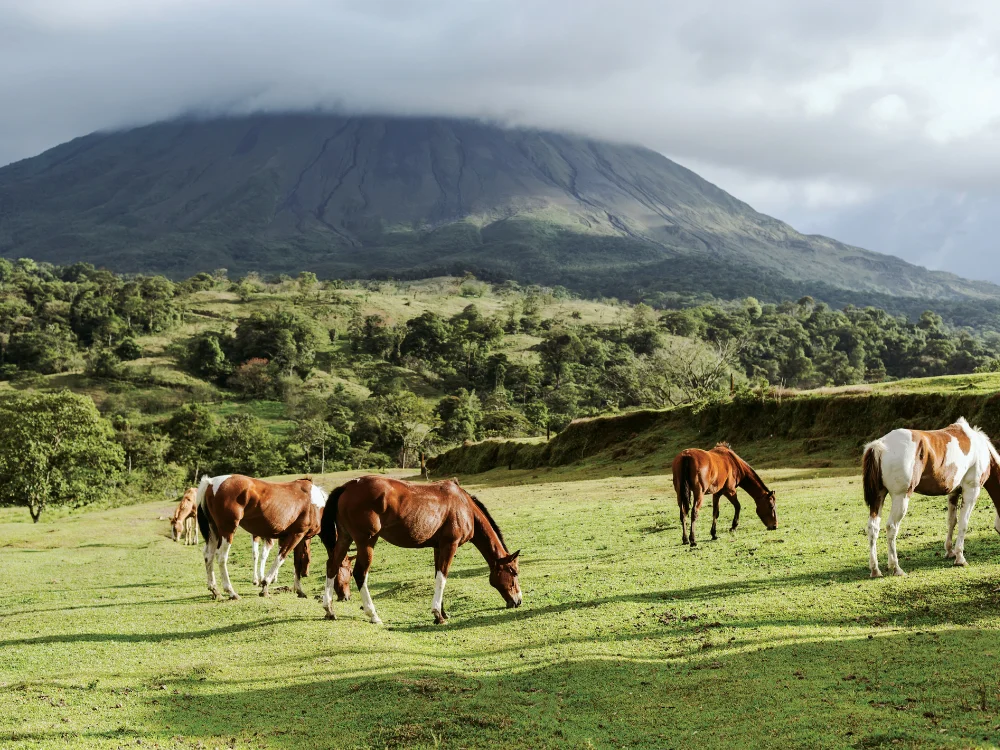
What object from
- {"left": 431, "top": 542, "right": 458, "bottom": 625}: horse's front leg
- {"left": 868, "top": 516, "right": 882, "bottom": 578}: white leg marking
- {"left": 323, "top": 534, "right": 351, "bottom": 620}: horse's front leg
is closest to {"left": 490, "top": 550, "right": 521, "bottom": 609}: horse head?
{"left": 431, "top": 542, "right": 458, "bottom": 625}: horse's front leg

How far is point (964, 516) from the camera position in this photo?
39.1ft

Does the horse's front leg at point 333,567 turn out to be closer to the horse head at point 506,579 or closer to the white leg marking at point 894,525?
the horse head at point 506,579

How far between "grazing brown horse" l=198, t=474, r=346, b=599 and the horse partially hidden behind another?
8524mm

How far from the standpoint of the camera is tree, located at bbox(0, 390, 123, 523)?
38.3 meters

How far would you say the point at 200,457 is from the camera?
202ft

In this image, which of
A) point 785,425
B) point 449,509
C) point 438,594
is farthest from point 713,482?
point 785,425

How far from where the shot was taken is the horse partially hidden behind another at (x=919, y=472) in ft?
37.6

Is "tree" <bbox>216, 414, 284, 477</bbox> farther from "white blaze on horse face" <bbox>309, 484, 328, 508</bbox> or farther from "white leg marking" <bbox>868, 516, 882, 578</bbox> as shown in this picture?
"white leg marking" <bbox>868, 516, 882, 578</bbox>

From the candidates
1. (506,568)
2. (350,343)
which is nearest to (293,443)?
(350,343)

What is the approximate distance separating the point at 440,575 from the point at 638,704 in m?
4.15

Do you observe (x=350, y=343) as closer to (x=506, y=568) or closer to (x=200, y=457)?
(x=200, y=457)

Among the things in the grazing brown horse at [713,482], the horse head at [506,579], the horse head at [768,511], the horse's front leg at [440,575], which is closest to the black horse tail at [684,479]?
the grazing brown horse at [713,482]

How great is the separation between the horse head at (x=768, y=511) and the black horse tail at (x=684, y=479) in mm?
1687

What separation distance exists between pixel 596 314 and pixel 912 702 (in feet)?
476
